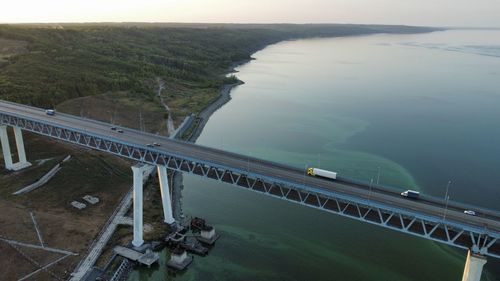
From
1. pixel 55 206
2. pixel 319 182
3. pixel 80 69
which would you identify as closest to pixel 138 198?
pixel 55 206

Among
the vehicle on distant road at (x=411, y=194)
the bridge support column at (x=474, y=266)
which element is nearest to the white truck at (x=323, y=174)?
the vehicle on distant road at (x=411, y=194)

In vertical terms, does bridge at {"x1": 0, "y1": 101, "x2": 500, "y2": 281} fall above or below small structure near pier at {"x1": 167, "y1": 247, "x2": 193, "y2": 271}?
above

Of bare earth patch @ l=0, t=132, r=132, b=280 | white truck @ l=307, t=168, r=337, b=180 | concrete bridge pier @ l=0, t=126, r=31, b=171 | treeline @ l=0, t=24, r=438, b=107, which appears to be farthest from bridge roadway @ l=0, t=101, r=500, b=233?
treeline @ l=0, t=24, r=438, b=107

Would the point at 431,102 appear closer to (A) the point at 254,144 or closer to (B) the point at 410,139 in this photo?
(B) the point at 410,139

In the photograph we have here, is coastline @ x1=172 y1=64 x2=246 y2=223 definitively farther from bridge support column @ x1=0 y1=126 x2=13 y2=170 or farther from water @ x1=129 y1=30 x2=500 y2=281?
bridge support column @ x1=0 y1=126 x2=13 y2=170

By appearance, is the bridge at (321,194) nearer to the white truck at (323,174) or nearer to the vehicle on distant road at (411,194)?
the vehicle on distant road at (411,194)

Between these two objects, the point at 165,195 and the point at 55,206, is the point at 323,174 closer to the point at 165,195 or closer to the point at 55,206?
the point at 165,195
